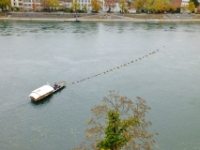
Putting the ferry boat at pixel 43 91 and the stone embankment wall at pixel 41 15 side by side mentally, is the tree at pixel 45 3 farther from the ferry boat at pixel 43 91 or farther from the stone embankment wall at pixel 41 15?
the ferry boat at pixel 43 91

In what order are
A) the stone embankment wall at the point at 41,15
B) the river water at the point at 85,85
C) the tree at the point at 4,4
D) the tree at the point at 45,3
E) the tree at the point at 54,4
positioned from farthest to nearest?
the tree at the point at 45,3
the tree at the point at 54,4
the tree at the point at 4,4
the stone embankment wall at the point at 41,15
the river water at the point at 85,85

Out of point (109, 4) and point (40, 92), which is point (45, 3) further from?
point (40, 92)

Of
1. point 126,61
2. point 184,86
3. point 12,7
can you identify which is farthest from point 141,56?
point 12,7

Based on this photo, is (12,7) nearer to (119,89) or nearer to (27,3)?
(27,3)

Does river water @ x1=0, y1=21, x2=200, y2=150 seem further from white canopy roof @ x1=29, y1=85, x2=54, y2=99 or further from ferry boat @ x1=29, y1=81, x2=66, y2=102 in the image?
white canopy roof @ x1=29, y1=85, x2=54, y2=99

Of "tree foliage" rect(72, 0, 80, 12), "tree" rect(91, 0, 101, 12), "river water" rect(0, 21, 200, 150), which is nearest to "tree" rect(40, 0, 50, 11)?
"tree foliage" rect(72, 0, 80, 12)

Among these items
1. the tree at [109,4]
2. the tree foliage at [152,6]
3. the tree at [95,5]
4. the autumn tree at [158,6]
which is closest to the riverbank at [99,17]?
the autumn tree at [158,6]

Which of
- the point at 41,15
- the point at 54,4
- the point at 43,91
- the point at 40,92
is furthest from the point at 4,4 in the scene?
the point at 40,92
